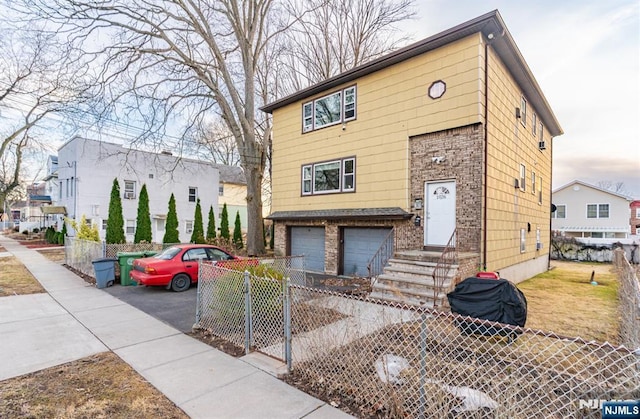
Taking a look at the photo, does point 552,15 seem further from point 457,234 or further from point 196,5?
point 196,5

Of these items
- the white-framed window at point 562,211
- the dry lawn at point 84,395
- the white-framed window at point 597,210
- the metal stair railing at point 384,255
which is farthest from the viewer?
the white-framed window at point 562,211

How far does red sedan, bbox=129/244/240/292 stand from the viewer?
8914mm

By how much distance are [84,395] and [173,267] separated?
5.78 meters

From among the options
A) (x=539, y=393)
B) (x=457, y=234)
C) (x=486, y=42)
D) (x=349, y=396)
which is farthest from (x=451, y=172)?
(x=349, y=396)

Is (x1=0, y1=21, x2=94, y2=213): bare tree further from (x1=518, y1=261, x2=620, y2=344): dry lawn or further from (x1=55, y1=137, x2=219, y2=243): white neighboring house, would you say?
(x1=518, y1=261, x2=620, y2=344): dry lawn

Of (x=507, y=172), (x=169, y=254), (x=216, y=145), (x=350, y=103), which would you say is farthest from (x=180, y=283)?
(x=216, y=145)

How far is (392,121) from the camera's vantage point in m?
10.8

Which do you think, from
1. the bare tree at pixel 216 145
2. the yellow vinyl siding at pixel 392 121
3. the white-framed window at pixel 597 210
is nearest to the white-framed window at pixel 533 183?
the yellow vinyl siding at pixel 392 121

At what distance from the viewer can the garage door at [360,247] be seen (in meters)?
11.4

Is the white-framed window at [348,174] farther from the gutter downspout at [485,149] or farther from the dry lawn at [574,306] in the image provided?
the dry lawn at [574,306]

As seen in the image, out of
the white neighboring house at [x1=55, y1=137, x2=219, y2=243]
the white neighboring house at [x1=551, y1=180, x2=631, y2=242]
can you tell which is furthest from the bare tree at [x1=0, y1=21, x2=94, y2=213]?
the white neighboring house at [x1=551, y1=180, x2=631, y2=242]

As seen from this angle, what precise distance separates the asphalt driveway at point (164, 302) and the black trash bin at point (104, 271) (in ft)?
0.80

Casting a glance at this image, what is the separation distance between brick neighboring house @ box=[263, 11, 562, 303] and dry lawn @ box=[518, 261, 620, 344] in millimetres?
1058

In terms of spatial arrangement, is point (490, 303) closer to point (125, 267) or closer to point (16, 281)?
point (125, 267)
